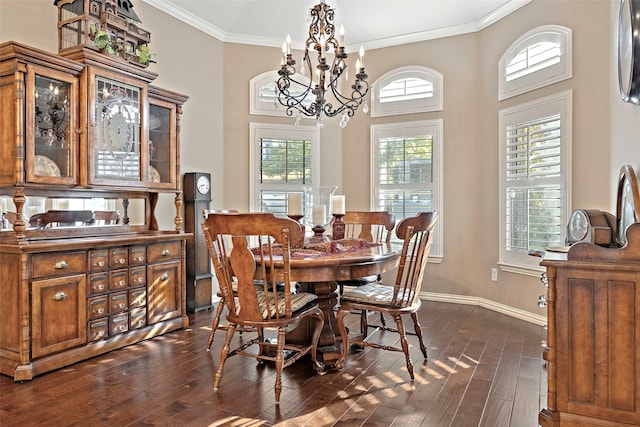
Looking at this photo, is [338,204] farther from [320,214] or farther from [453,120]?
[453,120]

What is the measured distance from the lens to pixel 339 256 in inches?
103

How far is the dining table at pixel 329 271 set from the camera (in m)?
2.43

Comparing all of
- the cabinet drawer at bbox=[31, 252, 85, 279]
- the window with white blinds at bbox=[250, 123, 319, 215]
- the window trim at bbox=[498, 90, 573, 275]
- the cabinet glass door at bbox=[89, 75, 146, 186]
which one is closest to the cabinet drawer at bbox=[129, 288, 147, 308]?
the cabinet drawer at bbox=[31, 252, 85, 279]

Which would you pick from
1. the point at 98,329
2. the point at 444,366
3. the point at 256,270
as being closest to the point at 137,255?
the point at 98,329

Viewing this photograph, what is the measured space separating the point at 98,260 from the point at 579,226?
3.14 m

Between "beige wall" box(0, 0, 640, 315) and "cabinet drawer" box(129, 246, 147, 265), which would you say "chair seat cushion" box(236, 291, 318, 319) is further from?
"beige wall" box(0, 0, 640, 315)

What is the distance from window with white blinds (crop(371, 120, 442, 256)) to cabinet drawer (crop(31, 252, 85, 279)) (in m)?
3.31

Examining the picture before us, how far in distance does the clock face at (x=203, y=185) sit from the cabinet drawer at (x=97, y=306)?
1.59m

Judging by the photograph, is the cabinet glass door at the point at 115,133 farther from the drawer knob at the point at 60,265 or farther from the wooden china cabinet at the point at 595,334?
the wooden china cabinet at the point at 595,334

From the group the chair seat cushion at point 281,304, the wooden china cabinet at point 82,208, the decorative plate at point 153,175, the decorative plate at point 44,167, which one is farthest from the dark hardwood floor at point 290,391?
the decorative plate at point 153,175

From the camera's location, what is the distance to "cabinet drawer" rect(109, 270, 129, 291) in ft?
10.7

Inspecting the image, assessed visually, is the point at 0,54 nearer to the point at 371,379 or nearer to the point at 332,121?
the point at 371,379

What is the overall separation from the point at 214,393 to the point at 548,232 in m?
3.14

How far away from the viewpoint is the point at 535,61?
411 cm
